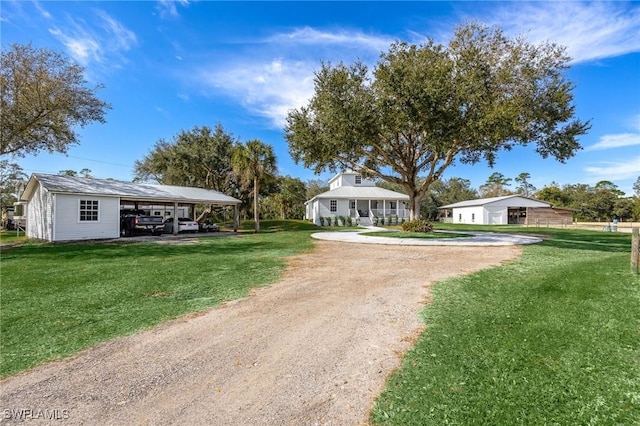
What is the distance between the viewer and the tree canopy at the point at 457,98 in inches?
550

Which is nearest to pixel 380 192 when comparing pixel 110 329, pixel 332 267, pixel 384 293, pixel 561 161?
pixel 561 161

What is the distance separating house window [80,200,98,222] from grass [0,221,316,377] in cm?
629

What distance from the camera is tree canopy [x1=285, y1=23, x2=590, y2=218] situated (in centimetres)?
1396

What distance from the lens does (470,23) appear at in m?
15.9

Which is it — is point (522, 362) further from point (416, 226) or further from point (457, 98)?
point (416, 226)

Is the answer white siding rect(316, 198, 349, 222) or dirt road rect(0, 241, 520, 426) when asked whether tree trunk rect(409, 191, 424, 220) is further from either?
dirt road rect(0, 241, 520, 426)

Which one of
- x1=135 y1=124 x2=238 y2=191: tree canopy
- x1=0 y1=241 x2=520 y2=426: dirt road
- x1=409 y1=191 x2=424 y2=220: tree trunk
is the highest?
x1=135 y1=124 x2=238 y2=191: tree canopy

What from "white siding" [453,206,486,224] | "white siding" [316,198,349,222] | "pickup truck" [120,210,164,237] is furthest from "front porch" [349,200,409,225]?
"pickup truck" [120,210,164,237]

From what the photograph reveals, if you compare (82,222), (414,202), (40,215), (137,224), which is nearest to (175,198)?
(137,224)

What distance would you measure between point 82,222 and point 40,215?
2.63 m

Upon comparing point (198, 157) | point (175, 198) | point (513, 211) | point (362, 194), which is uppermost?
point (198, 157)

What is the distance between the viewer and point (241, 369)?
10.7 ft

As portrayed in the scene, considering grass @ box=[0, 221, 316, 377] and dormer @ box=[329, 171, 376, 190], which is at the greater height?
dormer @ box=[329, 171, 376, 190]

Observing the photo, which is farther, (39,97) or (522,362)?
(39,97)
